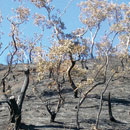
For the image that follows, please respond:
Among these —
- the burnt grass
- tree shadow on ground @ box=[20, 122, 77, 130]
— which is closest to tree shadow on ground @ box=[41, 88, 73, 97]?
the burnt grass

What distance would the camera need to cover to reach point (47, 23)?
5075 cm

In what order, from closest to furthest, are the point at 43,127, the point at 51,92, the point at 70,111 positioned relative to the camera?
the point at 43,127 < the point at 70,111 < the point at 51,92

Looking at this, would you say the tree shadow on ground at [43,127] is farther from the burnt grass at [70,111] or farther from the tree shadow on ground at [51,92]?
the tree shadow on ground at [51,92]

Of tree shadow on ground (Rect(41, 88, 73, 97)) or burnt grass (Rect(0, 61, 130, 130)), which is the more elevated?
tree shadow on ground (Rect(41, 88, 73, 97))

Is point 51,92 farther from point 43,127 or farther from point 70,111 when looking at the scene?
point 43,127

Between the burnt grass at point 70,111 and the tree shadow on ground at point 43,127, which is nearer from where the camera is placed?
the tree shadow on ground at point 43,127


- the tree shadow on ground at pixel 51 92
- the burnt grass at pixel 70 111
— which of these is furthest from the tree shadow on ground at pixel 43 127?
the tree shadow on ground at pixel 51 92

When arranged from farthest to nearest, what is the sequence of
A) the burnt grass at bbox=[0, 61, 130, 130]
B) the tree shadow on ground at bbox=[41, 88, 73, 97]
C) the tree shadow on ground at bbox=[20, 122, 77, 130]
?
the tree shadow on ground at bbox=[41, 88, 73, 97] → the burnt grass at bbox=[0, 61, 130, 130] → the tree shadow on ground at bbox=[20, 122, 77, 130]

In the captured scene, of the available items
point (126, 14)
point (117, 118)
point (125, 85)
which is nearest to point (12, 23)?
point (117, 118)

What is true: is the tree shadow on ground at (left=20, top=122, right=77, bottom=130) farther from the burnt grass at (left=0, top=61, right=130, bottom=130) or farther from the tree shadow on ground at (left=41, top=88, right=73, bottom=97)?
the tree shadow on ground at (left=41, top=88, right=73, bottom=97)

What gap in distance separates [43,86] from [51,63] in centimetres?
1716

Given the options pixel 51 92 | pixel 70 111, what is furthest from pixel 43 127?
pixel 51 92

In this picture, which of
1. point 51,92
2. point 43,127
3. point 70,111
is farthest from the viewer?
point 51,92

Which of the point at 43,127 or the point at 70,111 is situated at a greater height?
the point at 70,111
